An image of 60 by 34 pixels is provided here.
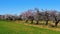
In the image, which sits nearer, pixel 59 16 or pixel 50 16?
pixel 59 16

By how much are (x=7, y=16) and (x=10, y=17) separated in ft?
8.77

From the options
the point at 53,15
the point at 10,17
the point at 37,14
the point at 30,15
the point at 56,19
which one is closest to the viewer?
the point at 56,19

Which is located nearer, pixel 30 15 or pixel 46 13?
pixel 46 13

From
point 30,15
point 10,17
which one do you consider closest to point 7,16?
point 10,17

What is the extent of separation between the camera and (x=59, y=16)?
50.4 meters

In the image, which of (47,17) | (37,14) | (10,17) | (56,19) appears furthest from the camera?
(10,17)

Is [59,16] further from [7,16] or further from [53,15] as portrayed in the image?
[7,16]

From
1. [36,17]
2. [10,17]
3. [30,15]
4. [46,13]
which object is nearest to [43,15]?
[46,13]

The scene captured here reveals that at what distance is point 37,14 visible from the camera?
6306cm

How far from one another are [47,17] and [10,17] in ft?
164

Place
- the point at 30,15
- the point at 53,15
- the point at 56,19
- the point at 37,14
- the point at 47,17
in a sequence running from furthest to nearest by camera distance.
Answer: the point at 30,15 < the point at 37,14 < the point at 47,17 < the point at 53,15 < the point at 56,19

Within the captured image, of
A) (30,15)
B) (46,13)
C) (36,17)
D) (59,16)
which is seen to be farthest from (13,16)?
(59,16)

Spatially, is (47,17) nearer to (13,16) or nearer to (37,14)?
(37,14)

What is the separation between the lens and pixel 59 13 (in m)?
54.3
